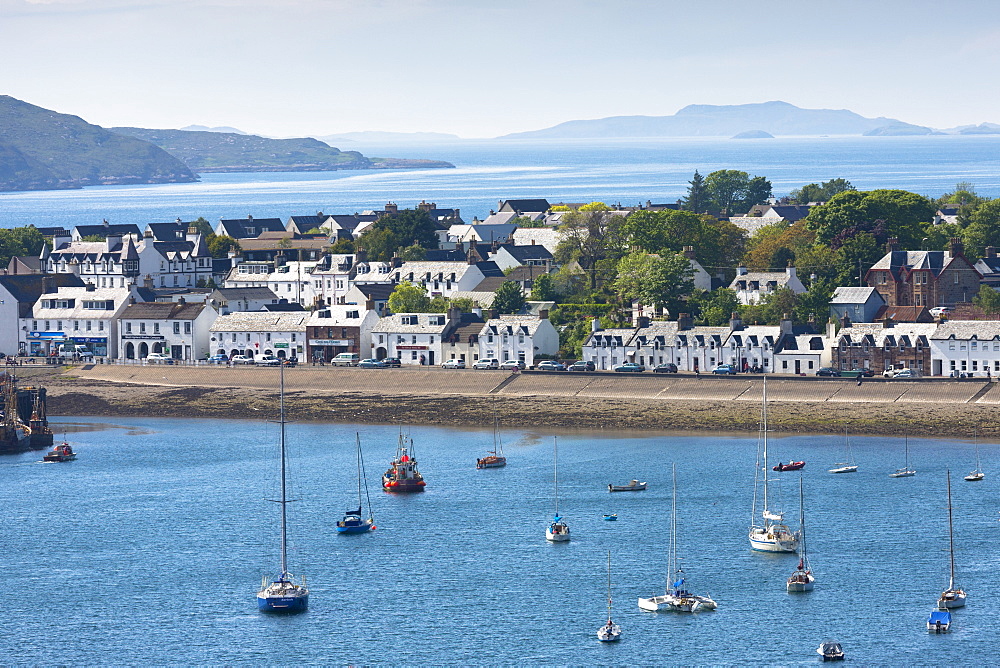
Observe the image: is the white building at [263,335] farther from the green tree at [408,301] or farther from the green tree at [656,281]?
the green tree at [656,281]

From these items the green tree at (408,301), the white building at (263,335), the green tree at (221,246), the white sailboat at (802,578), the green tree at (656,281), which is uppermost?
the green tree at (221,246)

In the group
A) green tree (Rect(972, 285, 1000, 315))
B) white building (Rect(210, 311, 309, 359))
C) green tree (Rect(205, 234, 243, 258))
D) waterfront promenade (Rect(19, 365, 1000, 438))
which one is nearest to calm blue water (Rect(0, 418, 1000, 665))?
waterfront promenade (Rect(19, 365, 1000, 438))

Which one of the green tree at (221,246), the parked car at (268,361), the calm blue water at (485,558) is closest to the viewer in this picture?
the calm blue water at (485,558)

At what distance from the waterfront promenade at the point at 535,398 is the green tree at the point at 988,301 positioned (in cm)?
1383

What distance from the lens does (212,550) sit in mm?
80938

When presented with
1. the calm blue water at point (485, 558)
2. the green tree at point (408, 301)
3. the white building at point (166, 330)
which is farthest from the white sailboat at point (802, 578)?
the white building at point (166, 330)

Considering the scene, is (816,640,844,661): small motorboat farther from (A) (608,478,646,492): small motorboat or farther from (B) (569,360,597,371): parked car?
(B) (569,360,597,371): parked car

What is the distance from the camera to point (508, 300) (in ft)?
455

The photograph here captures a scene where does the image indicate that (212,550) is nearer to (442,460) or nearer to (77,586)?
(77,586)

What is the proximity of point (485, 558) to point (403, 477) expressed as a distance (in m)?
16.6

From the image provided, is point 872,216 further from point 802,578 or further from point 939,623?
point 939,623

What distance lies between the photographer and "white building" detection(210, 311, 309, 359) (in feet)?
456

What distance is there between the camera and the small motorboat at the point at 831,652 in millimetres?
61875

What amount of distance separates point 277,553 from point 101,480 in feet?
78.6
